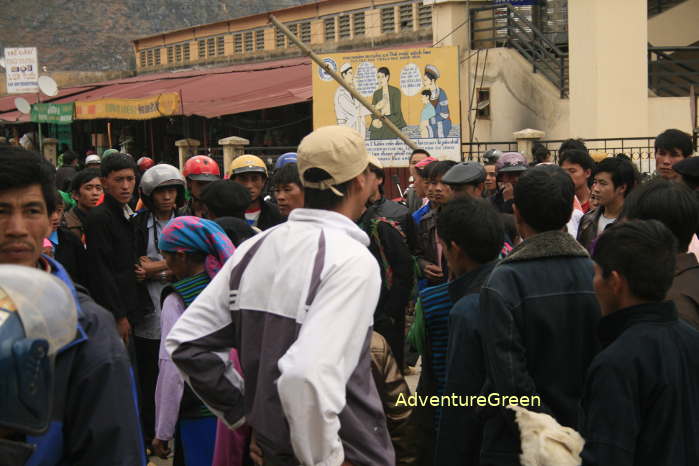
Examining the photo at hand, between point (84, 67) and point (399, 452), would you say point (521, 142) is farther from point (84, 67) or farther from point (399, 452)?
point (84, 67)

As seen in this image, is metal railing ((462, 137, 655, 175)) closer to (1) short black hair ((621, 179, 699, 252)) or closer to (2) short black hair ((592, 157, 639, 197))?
(2) short black hair ((592, 157, 639, 197))

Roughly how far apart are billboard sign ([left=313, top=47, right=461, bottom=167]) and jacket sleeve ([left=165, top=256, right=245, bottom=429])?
27.7 ft

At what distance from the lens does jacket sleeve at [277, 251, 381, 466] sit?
2.23 m

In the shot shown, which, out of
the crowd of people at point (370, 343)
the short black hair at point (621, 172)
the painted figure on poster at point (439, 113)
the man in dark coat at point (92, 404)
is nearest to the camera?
the man in dark coat at point (92, 404)

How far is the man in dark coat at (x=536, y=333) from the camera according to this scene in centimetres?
293

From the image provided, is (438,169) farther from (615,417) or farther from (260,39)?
(260,39)

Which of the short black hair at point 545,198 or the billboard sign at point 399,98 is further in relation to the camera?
the billboard sign at point 399,98

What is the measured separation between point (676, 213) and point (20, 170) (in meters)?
2.33

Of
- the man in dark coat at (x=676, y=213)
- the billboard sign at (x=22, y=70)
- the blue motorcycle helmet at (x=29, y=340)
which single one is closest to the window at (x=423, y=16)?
the billboard sign at (x=22, y=70)

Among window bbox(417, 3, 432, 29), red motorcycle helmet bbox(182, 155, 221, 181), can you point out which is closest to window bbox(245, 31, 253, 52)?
window bbox(417, 3, 432, 29)

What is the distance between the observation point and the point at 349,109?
1209 centimetres

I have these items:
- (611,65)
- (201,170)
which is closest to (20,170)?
(201,170)

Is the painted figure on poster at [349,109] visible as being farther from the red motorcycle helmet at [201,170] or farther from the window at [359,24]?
the window at [359,24]

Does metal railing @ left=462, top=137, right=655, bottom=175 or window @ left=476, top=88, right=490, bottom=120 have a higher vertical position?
window @ left=476, top=88, right=490, bottom=120
